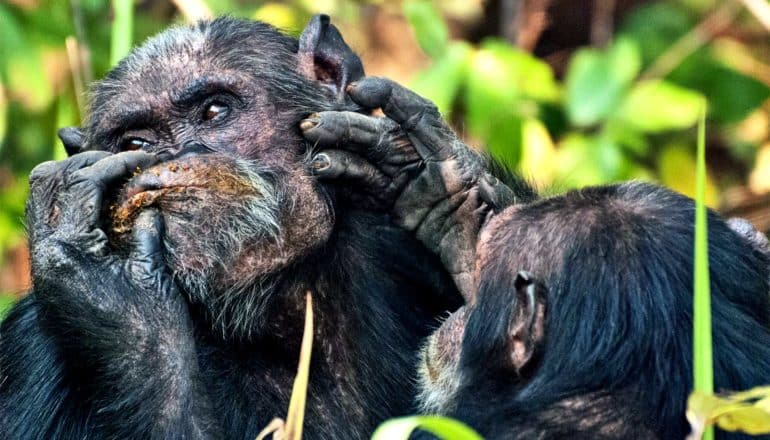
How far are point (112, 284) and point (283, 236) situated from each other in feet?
2.09

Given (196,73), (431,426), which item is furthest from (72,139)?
(431,426)

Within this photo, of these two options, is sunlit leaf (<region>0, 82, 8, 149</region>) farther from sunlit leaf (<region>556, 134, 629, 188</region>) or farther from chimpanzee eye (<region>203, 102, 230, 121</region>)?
sunlit leaf (<region>556, 134, 629, 188</region>)

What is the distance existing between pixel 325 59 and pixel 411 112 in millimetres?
516

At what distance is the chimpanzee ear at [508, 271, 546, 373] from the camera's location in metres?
3.59

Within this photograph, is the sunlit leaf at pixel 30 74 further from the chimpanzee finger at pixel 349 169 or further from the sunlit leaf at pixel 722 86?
the sunlit leaf at pixel 722 86

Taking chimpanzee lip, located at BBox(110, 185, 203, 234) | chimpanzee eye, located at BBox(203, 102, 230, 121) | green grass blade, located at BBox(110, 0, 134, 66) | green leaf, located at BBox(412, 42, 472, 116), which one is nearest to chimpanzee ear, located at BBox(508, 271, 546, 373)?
chimpanzee lip, located at BBox(110, 185, 203, 234)

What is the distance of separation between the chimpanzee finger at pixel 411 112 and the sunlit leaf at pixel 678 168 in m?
4.36

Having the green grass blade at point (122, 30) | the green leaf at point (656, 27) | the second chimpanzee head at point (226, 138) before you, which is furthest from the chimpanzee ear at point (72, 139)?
the green leaf at point (656, 27)

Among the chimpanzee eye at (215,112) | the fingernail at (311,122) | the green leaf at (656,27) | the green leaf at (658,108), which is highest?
the green leaf at (656,27)

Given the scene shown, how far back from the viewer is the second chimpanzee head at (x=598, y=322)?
3.42 meters

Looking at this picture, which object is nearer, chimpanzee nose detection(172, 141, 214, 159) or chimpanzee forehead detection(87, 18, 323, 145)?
chimpanzee nose detection(172, 141, 214, 159)

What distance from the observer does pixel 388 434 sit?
287 cm

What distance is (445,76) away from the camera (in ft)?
22.3

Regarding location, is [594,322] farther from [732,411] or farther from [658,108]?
[658,108]
